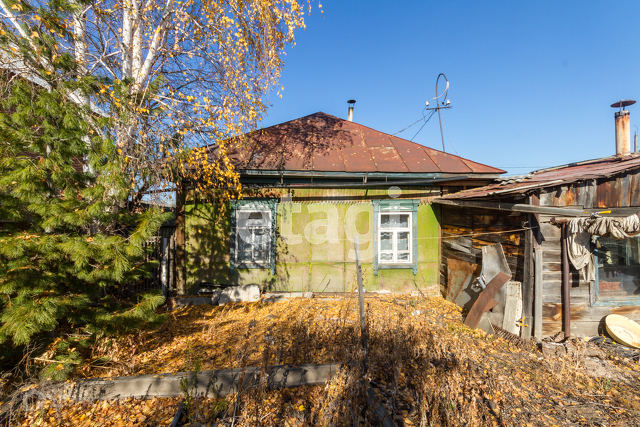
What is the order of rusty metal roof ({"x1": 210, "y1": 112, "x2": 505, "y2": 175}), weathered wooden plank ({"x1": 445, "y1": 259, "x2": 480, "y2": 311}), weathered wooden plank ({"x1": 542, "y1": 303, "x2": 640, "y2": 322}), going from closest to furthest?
weathered wooden plank ({"x1": 542, "y1": 303, "x2": 640, "y2": 322}) → weathered wooden plank ({"x1": 445, "y1": 259, "x2": 480, "y2": 311}) → rusty metal roof ({"x1": 210, "y1": 112, "x2": 505, "y2": 175})

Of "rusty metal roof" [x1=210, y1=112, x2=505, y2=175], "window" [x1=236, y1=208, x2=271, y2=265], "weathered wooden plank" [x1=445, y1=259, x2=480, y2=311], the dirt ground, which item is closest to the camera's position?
the dirt ground

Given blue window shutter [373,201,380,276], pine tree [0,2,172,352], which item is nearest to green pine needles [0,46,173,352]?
pine tree [0,2,172,352]

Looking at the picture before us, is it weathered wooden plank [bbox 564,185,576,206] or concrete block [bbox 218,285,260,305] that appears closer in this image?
weathered wooden plank [bbox 564,185,576,206]

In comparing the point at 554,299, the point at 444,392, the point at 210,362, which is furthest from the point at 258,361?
the point at 554,299

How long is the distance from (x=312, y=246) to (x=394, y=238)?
2394mm

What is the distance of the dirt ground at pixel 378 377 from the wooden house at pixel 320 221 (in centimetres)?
180

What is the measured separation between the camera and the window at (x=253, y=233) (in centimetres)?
769

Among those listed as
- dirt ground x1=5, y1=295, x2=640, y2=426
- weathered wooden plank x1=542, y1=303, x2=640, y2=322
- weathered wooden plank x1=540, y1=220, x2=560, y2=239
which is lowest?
dirt ground x1=5, y1=295, x2=640, y2=426

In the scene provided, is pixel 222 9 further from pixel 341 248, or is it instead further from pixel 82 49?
pixel 341 248

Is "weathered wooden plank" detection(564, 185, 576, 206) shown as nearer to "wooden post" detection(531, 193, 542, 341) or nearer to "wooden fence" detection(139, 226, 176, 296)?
"wooden post" detection(531, 193, 542, 341)

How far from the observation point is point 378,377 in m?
3.94

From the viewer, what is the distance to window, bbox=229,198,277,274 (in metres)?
7.69

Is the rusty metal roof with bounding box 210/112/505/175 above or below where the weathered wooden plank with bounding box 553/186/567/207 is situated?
above

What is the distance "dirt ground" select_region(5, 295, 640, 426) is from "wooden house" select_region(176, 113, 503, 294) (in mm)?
1799
